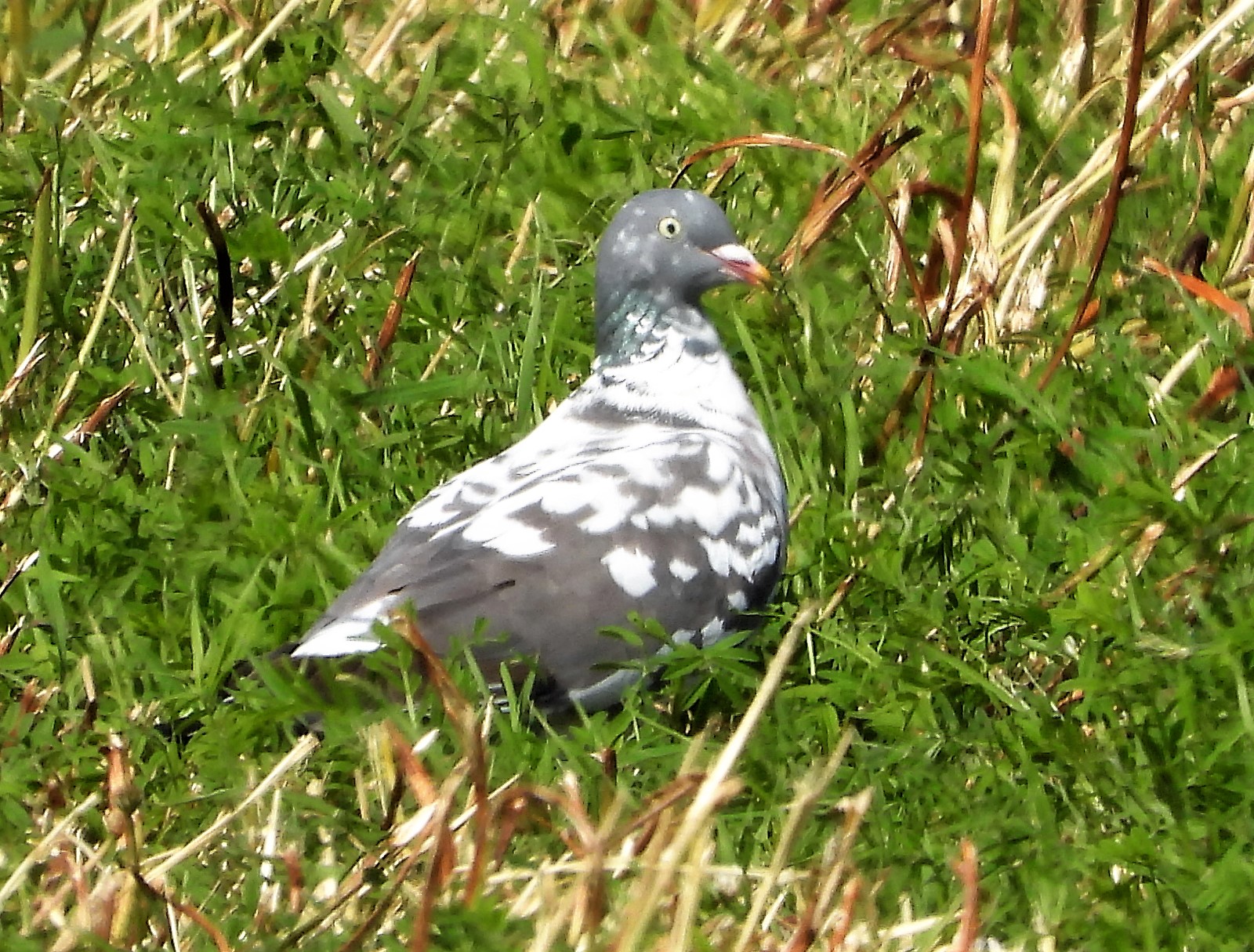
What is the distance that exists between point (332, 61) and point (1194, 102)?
2.13 meters

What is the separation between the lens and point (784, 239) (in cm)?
502

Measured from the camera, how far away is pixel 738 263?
4.45m

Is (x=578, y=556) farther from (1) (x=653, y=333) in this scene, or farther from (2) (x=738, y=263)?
(2) (x=738, y=263)

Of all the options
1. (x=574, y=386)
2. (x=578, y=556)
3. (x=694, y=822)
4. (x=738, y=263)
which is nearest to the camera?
(x=694, y=822)

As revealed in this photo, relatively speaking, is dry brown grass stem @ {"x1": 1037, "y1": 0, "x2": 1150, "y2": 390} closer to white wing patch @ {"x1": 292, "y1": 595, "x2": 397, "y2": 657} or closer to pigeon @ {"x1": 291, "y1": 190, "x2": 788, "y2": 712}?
pigeon @ {"x1": 291, "y1": 190, "x2": 788, "y2": 712}

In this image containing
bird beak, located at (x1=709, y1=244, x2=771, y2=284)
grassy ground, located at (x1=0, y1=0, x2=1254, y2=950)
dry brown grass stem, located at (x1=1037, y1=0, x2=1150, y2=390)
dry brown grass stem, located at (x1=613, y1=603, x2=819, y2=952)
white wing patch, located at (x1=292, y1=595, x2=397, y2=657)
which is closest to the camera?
dry brown grass stem, located at (x1=613, y1=603, x2=819, y2=952)

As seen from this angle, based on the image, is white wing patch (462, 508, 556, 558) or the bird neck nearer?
white wing patch (462, 508, 556, 558)

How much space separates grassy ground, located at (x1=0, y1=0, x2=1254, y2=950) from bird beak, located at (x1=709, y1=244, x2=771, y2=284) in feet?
0.82

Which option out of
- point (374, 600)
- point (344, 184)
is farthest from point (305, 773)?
point (344, 184)

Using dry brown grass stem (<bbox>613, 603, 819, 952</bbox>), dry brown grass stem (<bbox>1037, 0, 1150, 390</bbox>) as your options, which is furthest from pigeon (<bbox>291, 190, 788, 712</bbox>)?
dry brown grass stem (<bbox>613, 603, 819, 952</bbox>)

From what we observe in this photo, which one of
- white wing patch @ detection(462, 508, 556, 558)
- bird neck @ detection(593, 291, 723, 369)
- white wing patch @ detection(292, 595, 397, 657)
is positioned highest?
bird neck @ detection(593, 291, 723, 369)

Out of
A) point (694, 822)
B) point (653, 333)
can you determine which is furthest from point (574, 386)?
point (694, 822)

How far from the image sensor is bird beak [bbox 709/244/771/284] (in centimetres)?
442

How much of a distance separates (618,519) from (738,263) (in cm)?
83
